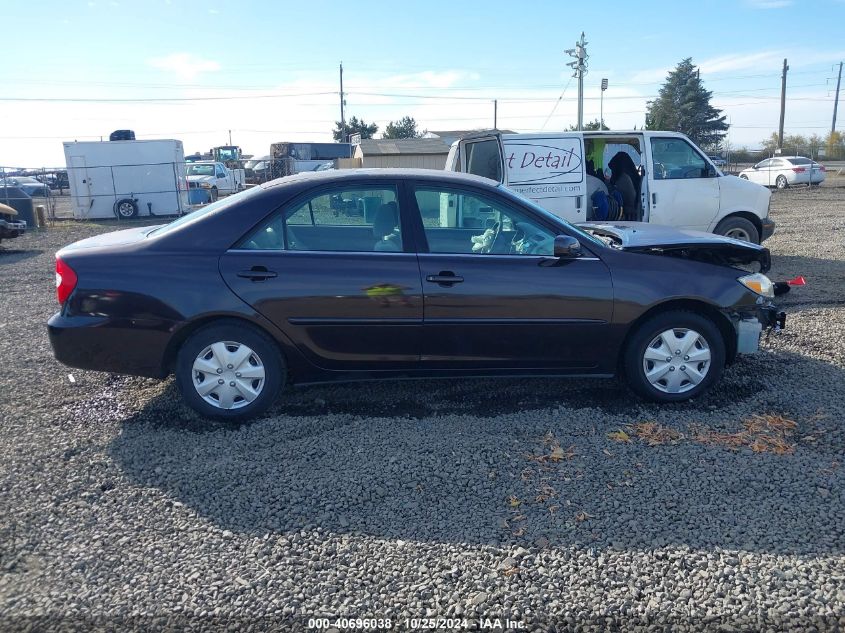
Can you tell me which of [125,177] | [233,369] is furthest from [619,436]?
[125,177]

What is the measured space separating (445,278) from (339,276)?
69cm

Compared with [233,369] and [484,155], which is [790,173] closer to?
[484,155]

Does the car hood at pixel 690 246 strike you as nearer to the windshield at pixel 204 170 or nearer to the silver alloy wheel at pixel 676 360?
the silver alloy wheel at pixel 676 360

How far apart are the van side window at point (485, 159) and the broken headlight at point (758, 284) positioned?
193 inches

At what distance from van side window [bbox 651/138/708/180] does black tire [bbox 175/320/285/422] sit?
7.12 m

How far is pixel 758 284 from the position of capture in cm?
510

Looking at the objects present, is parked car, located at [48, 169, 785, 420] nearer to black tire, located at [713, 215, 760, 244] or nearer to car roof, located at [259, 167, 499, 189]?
car roof, located at [259, 167, 499, 189]

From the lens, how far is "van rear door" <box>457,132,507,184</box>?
31.4 ft

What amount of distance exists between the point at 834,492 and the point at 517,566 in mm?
1862

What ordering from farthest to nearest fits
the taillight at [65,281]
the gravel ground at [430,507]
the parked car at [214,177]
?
the parked car at [214,177], the taillight at [65,281], the gravel ground at [430,507]

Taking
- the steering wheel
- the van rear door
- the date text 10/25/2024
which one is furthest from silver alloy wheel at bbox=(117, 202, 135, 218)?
the date text 10/25/2024

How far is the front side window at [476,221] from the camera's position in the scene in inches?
189

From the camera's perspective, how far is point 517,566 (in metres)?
3.16

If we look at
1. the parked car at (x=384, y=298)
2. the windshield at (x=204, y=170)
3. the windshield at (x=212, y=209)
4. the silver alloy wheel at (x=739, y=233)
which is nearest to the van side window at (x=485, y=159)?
the silver alloy wheel at (x=739, y=233)
